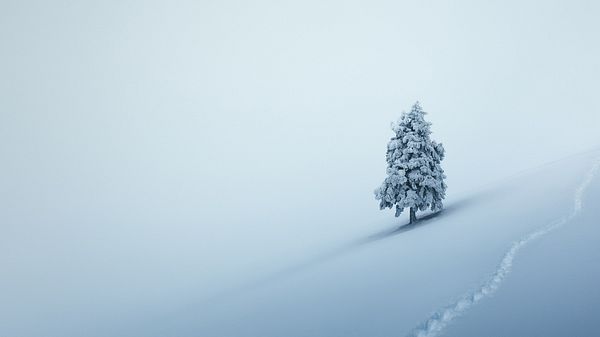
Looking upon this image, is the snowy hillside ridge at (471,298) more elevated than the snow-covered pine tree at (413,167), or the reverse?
the snow-covered pine tree at (413,167)

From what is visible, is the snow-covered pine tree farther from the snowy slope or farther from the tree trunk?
the snowy slope

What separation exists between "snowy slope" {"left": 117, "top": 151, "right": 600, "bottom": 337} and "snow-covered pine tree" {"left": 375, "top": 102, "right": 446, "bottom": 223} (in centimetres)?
276

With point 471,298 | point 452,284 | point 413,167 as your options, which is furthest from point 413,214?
point 471,298

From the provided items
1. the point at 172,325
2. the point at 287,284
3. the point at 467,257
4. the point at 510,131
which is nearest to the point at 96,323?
the point at 172,325

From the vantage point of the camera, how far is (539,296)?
14312 mm

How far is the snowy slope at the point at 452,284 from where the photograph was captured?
46.6 feet

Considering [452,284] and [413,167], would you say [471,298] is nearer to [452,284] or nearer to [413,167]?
A: [452,284]

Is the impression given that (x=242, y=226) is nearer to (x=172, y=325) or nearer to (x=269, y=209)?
(x=269, y=209)

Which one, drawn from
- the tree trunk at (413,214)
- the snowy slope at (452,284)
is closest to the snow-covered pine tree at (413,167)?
the tree trunk at (413,214)

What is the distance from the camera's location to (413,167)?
1437 inches

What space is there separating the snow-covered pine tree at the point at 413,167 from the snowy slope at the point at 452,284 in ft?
9.04

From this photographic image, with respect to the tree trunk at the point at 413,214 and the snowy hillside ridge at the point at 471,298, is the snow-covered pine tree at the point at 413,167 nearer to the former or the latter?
the tree trunk at the point at 413,214

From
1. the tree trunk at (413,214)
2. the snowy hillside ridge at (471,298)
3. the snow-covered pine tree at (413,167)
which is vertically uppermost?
the snow-covered pine tree at (413,167)

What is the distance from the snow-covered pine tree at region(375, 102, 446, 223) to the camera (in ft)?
120
